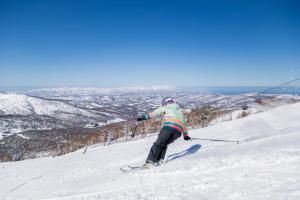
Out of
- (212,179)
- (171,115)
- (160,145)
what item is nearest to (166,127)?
(171,115)

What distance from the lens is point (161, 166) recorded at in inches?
288

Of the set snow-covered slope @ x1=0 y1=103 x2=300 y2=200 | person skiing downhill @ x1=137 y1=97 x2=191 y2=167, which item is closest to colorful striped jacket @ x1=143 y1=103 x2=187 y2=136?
person skiing downhill @ x1=137 y1=97 x2=191 y2=167

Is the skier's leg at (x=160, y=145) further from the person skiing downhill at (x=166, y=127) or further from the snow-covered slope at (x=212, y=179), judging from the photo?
the snow-covered slope at (x=212, y=179)

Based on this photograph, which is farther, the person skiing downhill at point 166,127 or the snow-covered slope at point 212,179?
the person skiing downhill at point 166,127

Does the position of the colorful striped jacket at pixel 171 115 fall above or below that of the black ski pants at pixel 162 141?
above

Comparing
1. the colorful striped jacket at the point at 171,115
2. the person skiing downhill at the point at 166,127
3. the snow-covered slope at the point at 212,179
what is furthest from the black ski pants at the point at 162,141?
the snow-covered slope at the point at 212,179

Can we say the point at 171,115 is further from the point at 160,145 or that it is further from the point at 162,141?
the point at 160,145

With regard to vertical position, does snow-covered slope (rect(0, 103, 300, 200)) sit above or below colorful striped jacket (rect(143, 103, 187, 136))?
below

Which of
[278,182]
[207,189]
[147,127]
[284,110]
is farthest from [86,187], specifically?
[147,127]

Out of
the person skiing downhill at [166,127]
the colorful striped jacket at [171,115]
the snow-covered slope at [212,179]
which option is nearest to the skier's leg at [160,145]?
the person skiing downhill at [166,127]

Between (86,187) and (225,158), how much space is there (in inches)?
173

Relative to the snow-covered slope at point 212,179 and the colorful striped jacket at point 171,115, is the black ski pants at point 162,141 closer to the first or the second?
the colorful striped jacket at point 171,115

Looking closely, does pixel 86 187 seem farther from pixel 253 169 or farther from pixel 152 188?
pixel 253 169

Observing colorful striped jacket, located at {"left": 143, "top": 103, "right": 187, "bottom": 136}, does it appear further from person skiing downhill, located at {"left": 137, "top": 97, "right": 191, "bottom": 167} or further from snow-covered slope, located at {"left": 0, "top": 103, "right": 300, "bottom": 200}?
snow-covered slope, located at {"left": 0, "top": 103, "right": 300, "bottom": 200}
